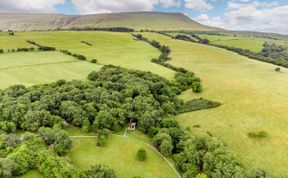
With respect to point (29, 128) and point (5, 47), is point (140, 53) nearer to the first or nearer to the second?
point (5, 47)

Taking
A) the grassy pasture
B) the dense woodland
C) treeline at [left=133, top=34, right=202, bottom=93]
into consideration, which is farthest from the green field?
the dense woodland

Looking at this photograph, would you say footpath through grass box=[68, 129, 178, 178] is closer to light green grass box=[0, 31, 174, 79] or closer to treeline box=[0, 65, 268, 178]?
treeline box=[0, 65, 268, 178]

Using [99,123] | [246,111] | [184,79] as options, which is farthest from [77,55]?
[246,111]

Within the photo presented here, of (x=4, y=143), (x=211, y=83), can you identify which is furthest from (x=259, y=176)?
(x=211, y=83)

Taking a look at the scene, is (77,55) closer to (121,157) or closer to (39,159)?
(121,157)

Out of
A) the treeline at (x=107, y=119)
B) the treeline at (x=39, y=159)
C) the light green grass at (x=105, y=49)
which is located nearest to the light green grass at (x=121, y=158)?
the treeline at (x=107, y=119)
